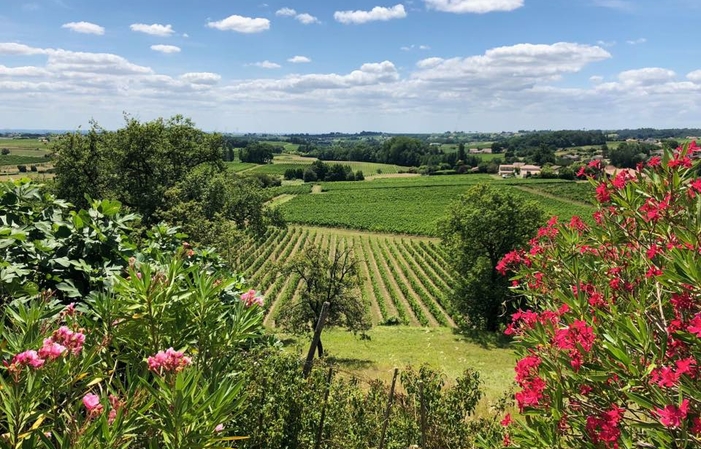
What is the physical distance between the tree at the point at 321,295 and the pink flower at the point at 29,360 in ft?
47.9

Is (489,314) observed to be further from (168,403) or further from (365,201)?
(365,201)

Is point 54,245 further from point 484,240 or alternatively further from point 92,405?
point 484,240

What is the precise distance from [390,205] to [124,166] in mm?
51119

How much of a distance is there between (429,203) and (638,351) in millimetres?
67214

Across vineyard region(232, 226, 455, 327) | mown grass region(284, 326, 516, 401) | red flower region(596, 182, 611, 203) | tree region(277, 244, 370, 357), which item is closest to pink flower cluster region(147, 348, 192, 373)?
red flower region(596, 182, 611, 203)

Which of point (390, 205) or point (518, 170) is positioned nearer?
point (390, 205)

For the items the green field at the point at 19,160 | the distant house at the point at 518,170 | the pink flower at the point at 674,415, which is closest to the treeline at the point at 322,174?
the distant house at the point at 518,170

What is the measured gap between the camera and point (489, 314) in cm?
2186

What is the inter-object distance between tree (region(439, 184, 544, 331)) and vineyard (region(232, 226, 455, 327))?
15.8ft

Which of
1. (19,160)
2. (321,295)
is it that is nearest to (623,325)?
(321,295)

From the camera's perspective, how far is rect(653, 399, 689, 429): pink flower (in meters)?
2.09

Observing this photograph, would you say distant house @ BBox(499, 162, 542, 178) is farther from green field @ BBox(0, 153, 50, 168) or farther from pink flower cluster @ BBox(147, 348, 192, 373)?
green field @ BBox(0, 153, 50, 168)

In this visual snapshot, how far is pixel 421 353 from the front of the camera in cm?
1677

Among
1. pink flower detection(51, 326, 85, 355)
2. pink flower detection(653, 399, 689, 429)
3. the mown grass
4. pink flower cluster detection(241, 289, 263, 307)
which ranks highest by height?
pink flower detection(51, 326, 85, 355)
